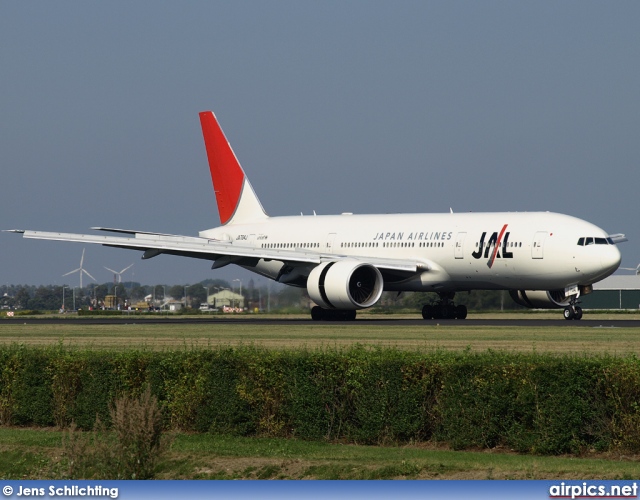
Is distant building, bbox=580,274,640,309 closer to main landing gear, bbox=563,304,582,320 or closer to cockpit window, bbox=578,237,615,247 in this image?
main landing gear, bbox=563,304,582,320

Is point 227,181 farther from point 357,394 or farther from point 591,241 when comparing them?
point 357,394

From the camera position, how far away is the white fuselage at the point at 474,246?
45750mm

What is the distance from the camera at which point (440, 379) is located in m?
17.7

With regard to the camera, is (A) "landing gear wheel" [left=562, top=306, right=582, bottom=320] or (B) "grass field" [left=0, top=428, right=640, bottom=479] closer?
(B) "grass field" [left=0, top=428, right=640, bottom=479]

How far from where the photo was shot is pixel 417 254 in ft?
166

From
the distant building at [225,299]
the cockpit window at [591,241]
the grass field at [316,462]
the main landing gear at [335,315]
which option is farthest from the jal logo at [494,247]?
the grass field at [316,462]

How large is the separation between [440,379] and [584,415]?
92.4 inches

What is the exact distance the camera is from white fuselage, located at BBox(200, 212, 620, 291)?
1801 inches

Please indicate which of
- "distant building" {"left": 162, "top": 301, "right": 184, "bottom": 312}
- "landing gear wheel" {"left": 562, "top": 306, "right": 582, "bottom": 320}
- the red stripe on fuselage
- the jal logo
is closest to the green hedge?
the jal logo

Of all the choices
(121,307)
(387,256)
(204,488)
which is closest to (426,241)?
(387,256)

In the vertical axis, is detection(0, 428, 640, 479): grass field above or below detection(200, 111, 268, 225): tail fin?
below

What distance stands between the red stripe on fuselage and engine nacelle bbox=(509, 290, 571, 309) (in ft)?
54.9

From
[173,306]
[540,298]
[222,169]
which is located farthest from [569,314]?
[173,306]

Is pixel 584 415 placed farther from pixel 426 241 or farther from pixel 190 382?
pixel 426 241
